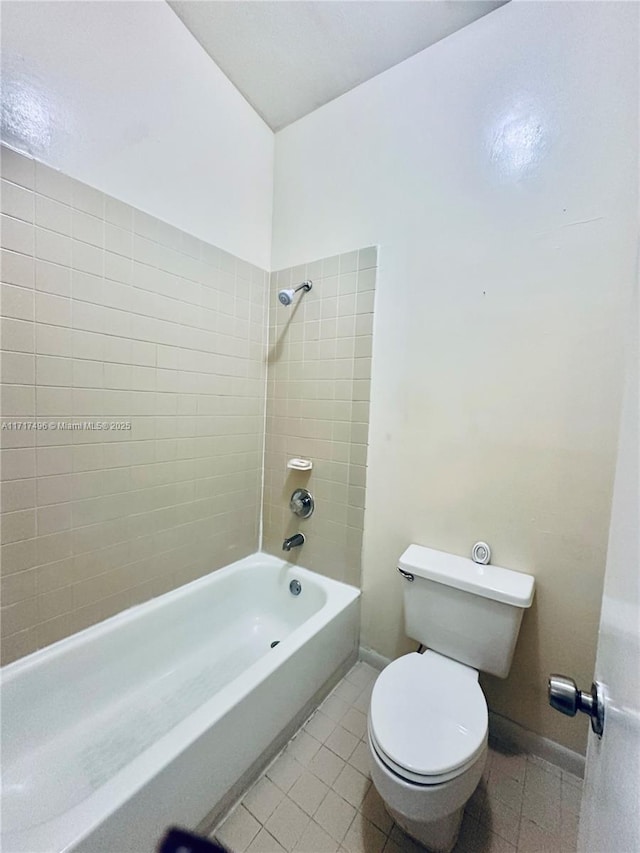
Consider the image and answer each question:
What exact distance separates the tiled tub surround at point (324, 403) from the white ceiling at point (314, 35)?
0.78 metres

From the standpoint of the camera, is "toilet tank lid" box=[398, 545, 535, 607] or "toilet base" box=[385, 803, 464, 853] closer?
"toilet base" box=[385, 803, 464, 853]

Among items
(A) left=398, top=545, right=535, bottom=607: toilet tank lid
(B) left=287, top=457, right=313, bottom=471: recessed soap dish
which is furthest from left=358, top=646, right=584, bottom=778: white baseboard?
(B) left=287, top=457, right=313, bottom=471: recessed soap dish

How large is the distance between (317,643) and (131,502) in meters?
0.96

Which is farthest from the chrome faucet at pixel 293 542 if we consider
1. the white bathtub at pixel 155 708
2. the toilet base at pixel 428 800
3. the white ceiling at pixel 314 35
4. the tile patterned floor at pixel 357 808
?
the white ceiling at pixel 314 35

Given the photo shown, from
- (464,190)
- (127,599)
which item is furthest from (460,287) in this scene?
(127,599)

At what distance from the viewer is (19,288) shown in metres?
1.04

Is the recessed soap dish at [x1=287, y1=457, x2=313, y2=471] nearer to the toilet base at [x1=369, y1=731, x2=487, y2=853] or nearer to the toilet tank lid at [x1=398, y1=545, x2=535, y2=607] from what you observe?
the toilet tank lid at [x1=398, y1=545, x2=535, y2=607]

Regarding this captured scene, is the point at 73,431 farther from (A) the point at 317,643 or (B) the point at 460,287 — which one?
(B) the point at 460,287

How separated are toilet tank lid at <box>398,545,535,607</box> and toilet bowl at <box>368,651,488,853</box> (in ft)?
0.98

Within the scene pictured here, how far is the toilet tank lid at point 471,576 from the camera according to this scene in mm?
1127

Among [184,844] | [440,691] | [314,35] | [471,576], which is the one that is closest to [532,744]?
[440,691]

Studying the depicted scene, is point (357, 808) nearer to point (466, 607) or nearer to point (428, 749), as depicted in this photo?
point (428, 749)

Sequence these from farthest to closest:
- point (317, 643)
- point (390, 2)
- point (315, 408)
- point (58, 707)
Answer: point (315, 408)
point (317, 643)
point (390, 2)
point (58, 707)

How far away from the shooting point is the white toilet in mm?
855
